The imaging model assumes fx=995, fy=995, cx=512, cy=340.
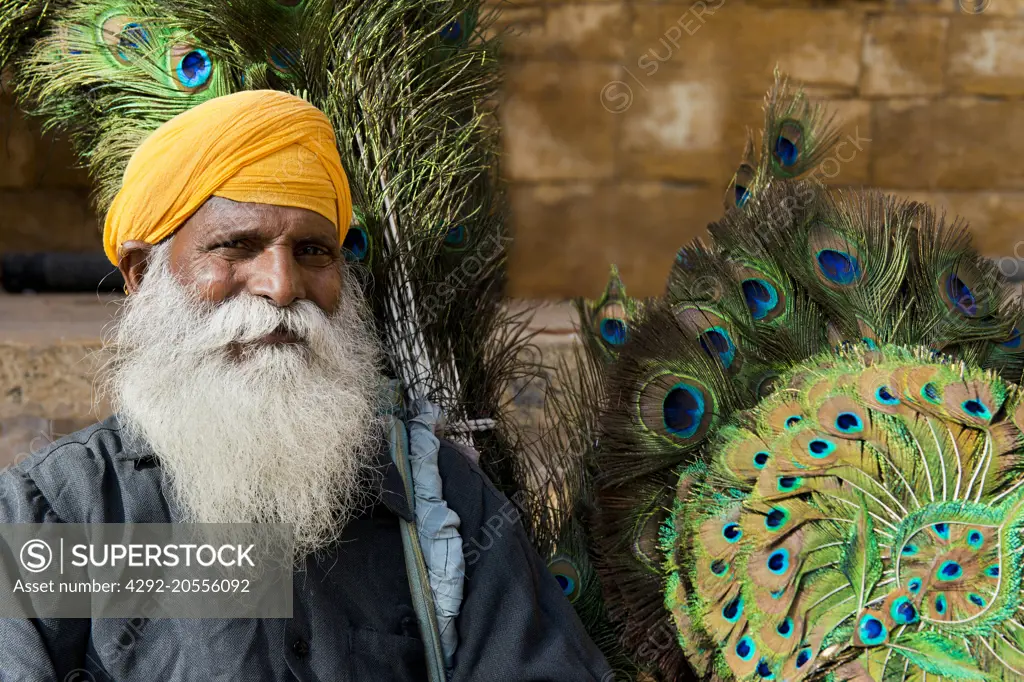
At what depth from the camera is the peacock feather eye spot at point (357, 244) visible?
2270 mm

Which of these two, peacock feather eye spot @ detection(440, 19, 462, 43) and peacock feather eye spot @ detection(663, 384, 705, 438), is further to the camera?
peacock feather eye spot @ detection(440, 19, 462, 43)

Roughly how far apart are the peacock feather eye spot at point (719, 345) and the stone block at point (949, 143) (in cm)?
238

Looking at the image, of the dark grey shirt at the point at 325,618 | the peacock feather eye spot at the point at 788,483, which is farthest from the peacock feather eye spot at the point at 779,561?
the dark grey shirt at the point at 325,618

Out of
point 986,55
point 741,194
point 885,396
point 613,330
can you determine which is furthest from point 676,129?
point 885,396

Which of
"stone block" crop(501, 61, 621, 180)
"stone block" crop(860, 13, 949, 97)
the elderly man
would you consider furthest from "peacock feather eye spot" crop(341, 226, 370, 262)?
"stone block" crop(860, 13, 949, 97)

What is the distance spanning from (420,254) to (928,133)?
273 centimetres

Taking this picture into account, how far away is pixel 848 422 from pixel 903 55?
2686 mm

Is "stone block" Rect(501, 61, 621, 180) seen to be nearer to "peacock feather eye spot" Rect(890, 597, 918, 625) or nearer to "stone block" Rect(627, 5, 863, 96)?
"stone block" Rect(627, 5, 863, 96)

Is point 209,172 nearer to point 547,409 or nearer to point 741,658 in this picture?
point 547,409

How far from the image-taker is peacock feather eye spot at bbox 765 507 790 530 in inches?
73.4

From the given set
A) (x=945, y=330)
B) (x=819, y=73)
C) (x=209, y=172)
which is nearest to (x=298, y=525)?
(x=209, y=172)

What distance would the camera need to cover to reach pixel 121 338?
194 centimetres

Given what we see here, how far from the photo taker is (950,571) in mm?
Result: 1744

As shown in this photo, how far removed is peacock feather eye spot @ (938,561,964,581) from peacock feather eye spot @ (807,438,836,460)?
0.27 meters
